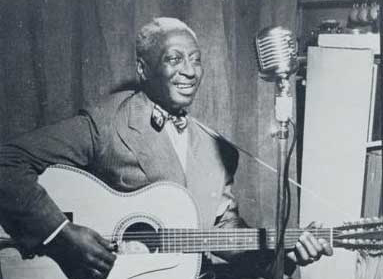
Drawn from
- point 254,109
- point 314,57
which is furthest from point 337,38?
point 254,109

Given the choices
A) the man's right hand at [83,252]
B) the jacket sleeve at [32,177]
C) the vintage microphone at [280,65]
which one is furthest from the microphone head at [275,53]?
the man's right hand at [83,252]

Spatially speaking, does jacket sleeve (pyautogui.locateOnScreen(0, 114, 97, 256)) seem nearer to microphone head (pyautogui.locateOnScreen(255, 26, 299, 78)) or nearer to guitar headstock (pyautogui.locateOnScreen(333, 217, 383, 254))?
microphone head (pyautogui.locateOnScreen(255, 26, 299, 78))

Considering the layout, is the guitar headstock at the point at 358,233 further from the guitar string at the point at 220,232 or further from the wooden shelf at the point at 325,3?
the wooden shelf at the point at 325,3

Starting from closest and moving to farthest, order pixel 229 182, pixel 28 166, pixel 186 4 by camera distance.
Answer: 1. pixel 28 166
2. pixel 186 4
3. pixel 229 182

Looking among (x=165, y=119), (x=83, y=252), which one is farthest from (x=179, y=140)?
(x=83, y=252)

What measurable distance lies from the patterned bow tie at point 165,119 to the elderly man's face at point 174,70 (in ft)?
0.07

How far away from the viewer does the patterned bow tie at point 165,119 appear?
4.66 feet

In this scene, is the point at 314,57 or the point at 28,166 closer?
the point at 28,166

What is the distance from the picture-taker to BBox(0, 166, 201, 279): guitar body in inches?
52.2

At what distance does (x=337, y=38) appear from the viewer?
1483mm

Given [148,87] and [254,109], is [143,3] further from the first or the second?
[254,109]

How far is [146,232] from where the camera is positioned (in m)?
1.37

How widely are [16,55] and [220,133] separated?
67 cm

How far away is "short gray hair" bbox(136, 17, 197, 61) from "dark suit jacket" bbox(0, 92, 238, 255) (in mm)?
136
